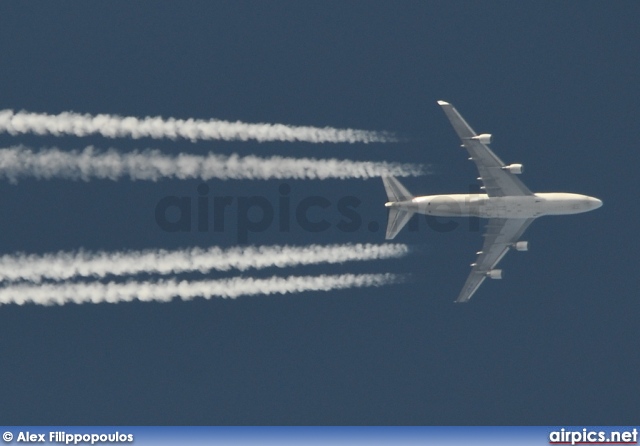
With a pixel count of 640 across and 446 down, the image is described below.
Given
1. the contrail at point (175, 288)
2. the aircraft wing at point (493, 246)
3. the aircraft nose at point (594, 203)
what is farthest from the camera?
the aircraft wing at point (493, 246)

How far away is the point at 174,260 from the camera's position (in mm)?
59875

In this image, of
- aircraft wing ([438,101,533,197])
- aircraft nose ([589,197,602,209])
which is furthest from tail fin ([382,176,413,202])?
aircraft nose ([589,197,602,209])

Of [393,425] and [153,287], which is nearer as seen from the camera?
[153,287]

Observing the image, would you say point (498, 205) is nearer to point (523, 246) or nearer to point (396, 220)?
point (523, 246)

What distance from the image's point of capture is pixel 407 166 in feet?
218

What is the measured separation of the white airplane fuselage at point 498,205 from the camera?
6256 cm

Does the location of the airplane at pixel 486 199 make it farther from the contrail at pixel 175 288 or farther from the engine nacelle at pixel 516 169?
the contrail at pixel 175 288

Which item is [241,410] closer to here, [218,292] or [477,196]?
[218,292]

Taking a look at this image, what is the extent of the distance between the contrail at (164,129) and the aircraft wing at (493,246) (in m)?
9.15

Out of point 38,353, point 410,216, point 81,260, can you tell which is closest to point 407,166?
point 410,216

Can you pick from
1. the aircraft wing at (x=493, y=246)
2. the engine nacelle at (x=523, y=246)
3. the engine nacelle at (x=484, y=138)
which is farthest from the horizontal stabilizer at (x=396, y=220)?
the engine nacelle at (x=523, y=246)

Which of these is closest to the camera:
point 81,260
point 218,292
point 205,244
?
point 81,260

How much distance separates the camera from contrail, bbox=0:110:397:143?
186ft

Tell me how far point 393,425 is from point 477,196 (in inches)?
604
